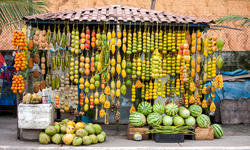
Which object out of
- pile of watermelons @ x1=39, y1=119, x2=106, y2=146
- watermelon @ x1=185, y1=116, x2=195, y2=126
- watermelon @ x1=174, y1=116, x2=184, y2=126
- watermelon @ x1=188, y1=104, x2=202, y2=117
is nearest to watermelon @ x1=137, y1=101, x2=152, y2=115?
watermelon @ x1=174, y1=116, x2=184, y2=126

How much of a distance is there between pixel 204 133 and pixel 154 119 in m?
1.25

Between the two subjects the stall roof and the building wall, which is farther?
the building wall

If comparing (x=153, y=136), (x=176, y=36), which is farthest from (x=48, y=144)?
(x=176, y=36)

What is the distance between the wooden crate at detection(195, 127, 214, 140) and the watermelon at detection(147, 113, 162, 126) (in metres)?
0.93

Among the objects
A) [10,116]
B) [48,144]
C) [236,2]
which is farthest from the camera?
[236,2]

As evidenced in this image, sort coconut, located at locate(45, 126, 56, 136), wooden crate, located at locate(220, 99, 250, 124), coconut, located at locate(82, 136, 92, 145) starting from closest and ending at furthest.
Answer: coconut, located at locate(82, 136, 92, 145)
coconut, located at locate(45, 126, 56, 136)
wooden crate, located at locate(220, 99, 250, 124)

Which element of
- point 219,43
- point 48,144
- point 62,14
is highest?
point 62,14

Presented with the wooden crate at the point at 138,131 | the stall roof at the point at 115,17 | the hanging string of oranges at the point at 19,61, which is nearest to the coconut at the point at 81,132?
the wooden crate at the point at 138,131

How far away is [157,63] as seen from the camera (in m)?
5.94

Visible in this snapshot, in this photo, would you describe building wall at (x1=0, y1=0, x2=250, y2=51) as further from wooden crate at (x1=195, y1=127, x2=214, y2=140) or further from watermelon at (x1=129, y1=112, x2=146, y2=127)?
watermelon at (x1=129, y1=112, x2=146, y2=127)

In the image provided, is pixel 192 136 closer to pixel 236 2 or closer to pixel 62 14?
pixel 62 14

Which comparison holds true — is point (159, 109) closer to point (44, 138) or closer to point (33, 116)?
point (44, 138)

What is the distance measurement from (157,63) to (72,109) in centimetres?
270

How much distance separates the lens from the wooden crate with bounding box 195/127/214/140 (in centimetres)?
589
